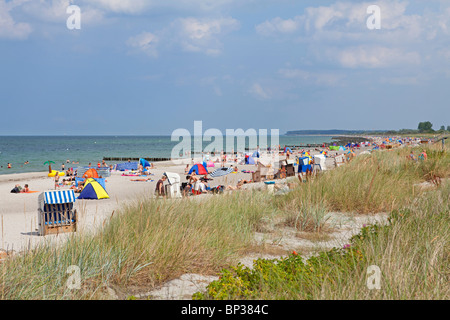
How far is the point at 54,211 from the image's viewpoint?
29.1ft

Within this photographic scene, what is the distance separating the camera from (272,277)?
3562 millimetres

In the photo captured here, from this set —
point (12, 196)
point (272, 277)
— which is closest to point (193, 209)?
point (272, 277)

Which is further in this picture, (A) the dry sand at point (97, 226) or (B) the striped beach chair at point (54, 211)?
(B) the striped beach chair at point (54, 211)

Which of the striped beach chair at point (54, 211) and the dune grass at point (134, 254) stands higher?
the dune grass at point (134, 254)

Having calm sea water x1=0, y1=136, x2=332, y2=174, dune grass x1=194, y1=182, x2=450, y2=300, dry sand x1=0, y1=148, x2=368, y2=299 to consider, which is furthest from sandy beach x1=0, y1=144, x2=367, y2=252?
calm sea water x1=0, y1=136, x2=332, y2=174

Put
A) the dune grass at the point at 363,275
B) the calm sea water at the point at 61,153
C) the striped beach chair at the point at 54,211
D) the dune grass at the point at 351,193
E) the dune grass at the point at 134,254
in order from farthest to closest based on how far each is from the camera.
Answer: the calm sea water at the point at 61,153, the striped beach chair at the point at 54,211, the dune grass at the point at 351,193, the dune grass at the point at 134,254, the dune grass at the point at 363,275

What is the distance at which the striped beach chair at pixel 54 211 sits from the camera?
890 cm

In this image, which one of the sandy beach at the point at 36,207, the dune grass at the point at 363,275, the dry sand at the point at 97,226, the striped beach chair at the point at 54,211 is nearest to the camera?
the dune grass at the point at 363,275

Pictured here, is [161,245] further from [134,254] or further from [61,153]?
[61,153]

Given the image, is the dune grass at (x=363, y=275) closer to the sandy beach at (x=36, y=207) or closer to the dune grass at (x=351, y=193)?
the sandy beach at (x=36, y=207)

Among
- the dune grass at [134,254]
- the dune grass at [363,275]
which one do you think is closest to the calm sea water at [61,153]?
the dune grass at [134,254]

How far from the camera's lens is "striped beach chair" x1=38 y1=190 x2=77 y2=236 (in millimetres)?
8898
